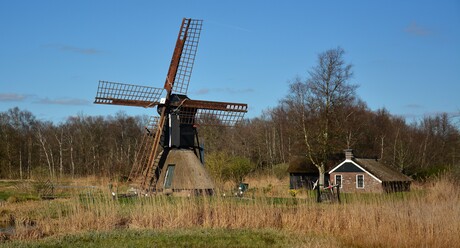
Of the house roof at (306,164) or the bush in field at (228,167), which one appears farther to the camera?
the house roof at (306,164)

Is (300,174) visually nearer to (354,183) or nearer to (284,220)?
(354,183)

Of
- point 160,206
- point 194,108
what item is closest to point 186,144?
point 194,108

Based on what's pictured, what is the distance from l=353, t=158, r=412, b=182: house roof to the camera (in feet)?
129

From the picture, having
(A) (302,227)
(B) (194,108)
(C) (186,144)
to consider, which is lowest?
(A) (302,227)

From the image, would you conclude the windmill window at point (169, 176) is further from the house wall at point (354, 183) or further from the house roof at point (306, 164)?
the house roof at point (306, 164)

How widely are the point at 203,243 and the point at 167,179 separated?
1498 centimetres

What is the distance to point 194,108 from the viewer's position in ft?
92.9

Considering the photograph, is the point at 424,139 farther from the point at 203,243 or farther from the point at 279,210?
the point at 203,243

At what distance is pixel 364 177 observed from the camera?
3975 centimetres

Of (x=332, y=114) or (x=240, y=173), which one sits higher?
(x=332, y=114)

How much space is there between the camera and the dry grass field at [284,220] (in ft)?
44.3

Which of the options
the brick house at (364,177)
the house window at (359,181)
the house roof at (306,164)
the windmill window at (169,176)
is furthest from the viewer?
the house roof at (306,164)

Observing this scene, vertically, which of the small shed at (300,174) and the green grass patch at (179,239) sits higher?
the small shed at (300,174)

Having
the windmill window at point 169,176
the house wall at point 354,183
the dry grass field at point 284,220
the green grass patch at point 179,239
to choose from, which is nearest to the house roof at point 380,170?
the house wall at point 354,183
